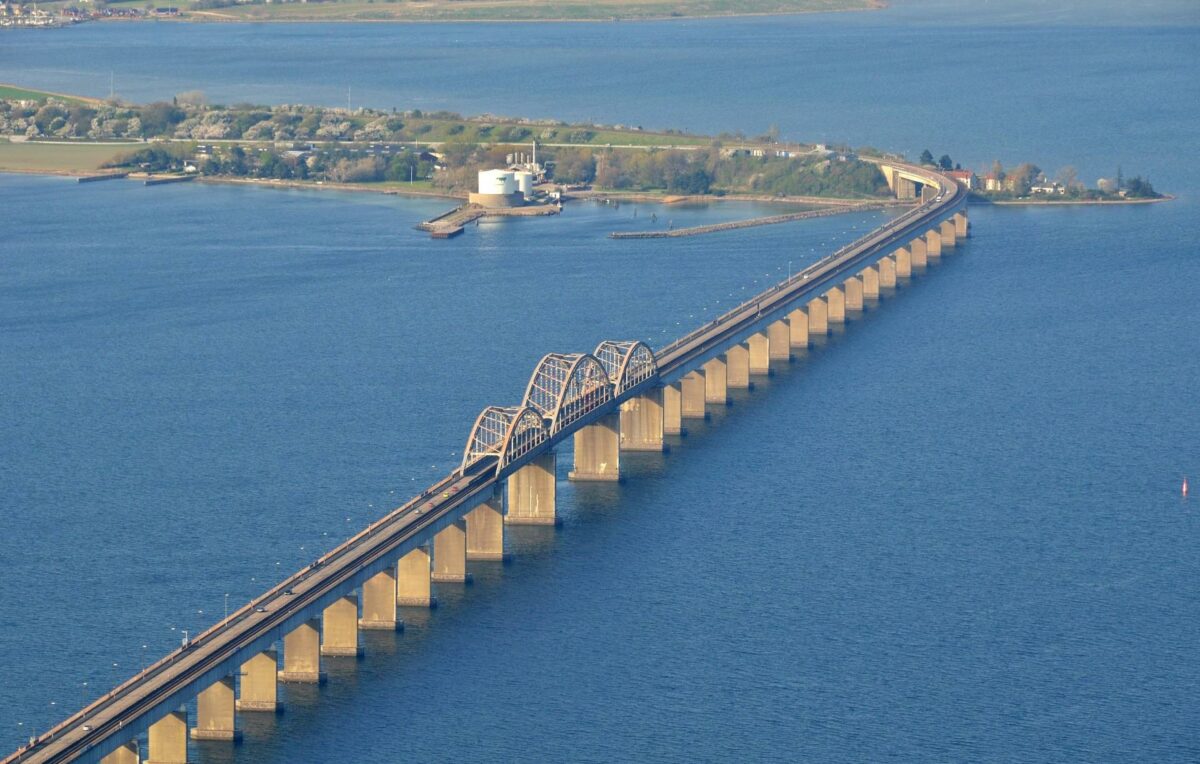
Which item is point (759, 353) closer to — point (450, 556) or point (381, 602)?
point (450, 556)

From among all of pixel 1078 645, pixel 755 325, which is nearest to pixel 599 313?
pixel 755 325

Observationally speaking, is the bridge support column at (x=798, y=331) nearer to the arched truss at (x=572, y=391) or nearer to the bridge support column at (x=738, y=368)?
the bridge support column at (x=738, y=368)

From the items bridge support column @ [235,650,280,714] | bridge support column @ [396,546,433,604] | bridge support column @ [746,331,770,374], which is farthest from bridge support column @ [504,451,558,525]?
bridge support column @ [746,331,770,374]

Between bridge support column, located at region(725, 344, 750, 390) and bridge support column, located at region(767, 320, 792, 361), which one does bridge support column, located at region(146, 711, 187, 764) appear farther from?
bridge support column, located at region(767, 320, 792, 361)

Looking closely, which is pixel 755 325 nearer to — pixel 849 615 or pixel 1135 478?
pixel 1135 478

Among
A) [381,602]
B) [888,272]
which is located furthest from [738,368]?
[381,602]
